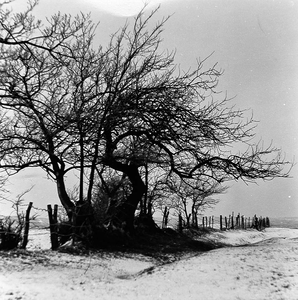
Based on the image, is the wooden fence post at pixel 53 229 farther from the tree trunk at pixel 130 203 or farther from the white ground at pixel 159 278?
the tree trunk at pixel 130 203

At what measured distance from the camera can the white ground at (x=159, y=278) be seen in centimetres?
485

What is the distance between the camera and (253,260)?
261 inches

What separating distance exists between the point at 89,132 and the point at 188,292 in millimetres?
5009

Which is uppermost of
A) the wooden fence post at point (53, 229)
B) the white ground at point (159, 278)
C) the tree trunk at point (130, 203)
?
the tree trunk at point (130, 203)

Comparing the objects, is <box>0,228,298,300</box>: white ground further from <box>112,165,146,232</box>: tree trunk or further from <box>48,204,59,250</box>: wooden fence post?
<box>112,165,146,232</box>: tree trunk

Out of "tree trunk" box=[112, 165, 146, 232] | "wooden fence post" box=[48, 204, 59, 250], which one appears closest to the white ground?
"wooden fence post" box=[48, 204, 59, 250]

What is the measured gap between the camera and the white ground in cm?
485

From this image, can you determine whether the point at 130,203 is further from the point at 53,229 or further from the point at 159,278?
the point at 159,278

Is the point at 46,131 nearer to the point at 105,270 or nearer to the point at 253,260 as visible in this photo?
the point at 105,270

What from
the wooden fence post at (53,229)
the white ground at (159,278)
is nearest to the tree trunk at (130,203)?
the wooden fence post at (53,229)

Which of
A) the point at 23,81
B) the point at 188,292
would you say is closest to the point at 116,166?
the point at 23,81

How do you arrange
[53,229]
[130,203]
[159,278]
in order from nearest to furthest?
[159,278] < [53,229] < [130,203]

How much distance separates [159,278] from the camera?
19.1 feet

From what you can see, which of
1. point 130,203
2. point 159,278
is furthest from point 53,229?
point 159,278
